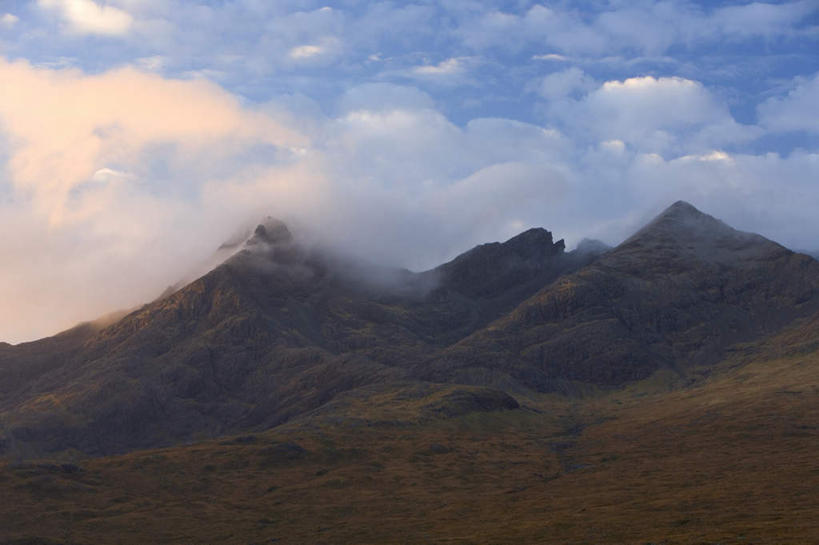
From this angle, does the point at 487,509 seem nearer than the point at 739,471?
Yes

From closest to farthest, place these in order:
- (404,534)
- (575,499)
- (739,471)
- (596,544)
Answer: (596,544)
(404,534)
(575,499)
(739,471)

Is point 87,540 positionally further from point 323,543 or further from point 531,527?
point 531,527

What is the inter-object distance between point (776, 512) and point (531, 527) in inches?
1617

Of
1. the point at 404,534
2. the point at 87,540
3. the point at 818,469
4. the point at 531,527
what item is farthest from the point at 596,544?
the point at 87,540

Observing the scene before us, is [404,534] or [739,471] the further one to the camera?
[739,471]

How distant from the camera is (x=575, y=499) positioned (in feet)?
592

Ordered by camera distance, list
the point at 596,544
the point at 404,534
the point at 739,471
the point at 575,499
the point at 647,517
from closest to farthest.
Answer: the point at 596,544 < the point at 647,517 < the point at 404,534 < the point at 575,499 < the point at 739,471

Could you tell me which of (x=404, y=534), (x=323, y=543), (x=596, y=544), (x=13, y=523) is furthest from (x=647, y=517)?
(x=13, y=523)

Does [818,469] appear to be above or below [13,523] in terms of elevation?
below

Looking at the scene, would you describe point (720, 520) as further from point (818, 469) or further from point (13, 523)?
point (13, 523)

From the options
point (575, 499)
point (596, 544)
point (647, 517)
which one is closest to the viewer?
point (596, 544)

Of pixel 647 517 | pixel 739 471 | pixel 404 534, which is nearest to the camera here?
pixel 647 517

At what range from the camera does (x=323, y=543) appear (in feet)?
526

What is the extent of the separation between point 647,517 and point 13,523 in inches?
5375
